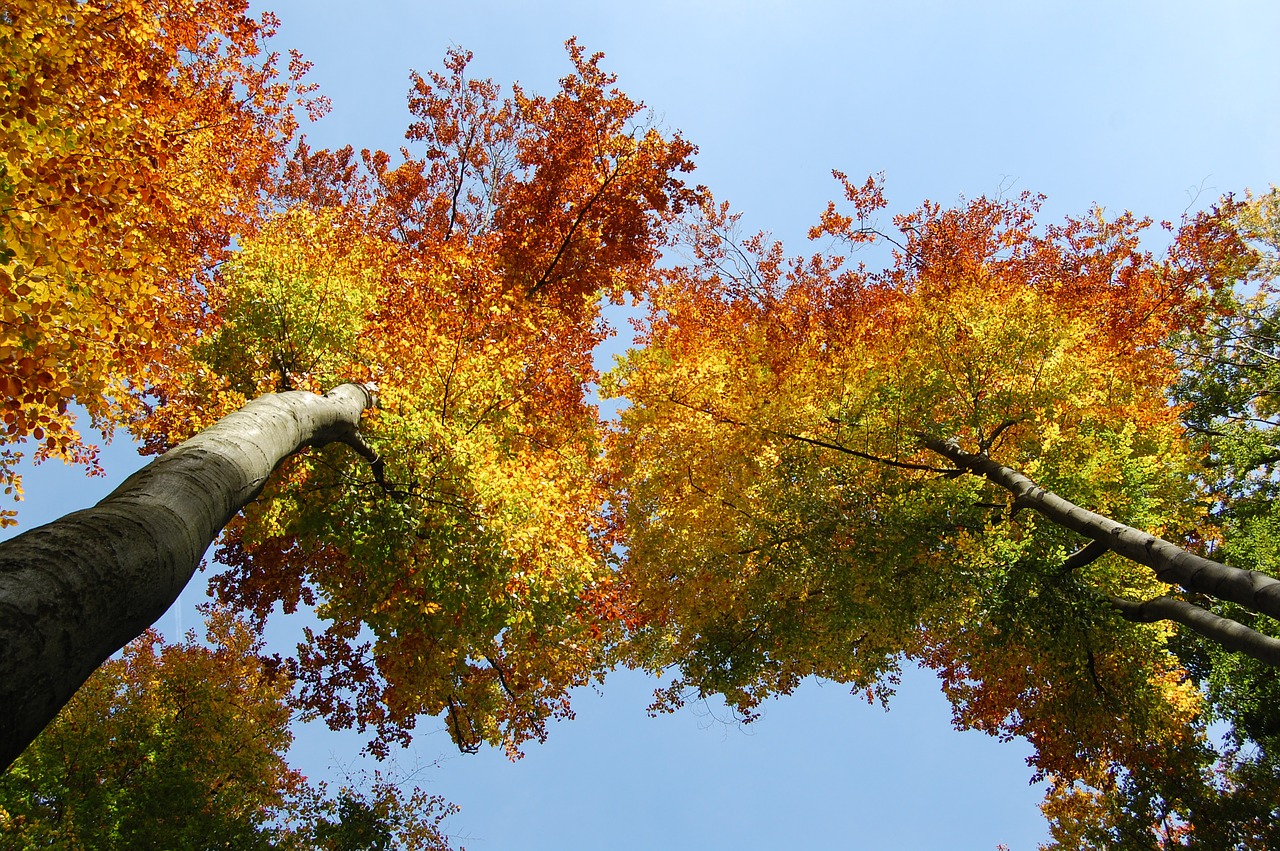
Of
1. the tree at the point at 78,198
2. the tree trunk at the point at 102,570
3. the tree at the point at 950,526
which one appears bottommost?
the tree trunk at the point at 102,570

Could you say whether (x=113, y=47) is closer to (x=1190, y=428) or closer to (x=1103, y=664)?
(x=1103, y=664)

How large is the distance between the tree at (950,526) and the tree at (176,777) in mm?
7169

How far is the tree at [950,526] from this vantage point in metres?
8.84

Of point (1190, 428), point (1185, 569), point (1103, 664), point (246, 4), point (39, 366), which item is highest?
point (1190, 428)

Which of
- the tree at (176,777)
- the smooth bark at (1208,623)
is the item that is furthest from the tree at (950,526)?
the tree at (176,777)

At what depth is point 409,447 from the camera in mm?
7133

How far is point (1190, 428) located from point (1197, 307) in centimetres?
296

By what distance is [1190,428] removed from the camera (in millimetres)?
14969

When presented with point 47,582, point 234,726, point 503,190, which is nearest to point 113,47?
point 47,582

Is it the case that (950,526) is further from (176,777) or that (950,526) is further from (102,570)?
(176,777)

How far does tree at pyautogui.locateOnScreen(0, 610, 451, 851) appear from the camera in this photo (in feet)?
35.0

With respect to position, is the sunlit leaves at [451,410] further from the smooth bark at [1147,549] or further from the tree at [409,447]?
the smooth bark at [1147,549]

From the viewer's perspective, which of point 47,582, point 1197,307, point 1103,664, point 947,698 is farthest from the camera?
point 1197,307

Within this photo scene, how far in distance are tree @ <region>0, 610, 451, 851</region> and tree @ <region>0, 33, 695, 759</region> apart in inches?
125
